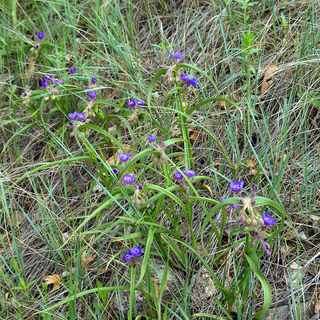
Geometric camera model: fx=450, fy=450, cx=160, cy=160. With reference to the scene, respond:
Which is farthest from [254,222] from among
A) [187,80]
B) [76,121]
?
[76,121]

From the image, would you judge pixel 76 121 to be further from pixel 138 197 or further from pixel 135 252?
pixel 135 252

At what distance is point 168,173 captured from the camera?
6.90 ft

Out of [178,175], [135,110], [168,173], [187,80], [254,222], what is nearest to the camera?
[254,222]

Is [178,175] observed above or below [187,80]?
below

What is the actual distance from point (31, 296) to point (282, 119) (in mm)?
1638

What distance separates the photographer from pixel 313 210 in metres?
2.17

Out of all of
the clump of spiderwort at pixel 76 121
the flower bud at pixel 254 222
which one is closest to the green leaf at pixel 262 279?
the flower bud at pixel 254 222

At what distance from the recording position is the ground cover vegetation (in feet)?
6.34

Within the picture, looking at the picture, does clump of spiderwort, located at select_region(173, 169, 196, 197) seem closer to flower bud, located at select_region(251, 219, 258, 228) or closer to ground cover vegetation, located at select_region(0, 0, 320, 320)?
ground cover vegetation, located at select_region(0, 0, 320, 320)

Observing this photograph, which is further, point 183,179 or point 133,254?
point 183,179

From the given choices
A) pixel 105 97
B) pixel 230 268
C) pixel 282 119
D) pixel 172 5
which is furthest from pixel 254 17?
pixel 230 268

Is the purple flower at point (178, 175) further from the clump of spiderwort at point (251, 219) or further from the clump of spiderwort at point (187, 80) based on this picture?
the clump of spiderwort at point (187, 80)

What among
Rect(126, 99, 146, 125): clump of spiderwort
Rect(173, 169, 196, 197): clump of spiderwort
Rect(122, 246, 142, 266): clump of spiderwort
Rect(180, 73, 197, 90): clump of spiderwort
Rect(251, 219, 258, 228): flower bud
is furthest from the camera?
Rect(126, 99, 146, 125): clump of spiderwort

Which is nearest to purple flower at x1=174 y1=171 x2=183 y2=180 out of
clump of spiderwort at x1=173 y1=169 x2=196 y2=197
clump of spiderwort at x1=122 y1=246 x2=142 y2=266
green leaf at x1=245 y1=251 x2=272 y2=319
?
clump of spiderwort at x1=173 y1=169 x2=196 y2=197
